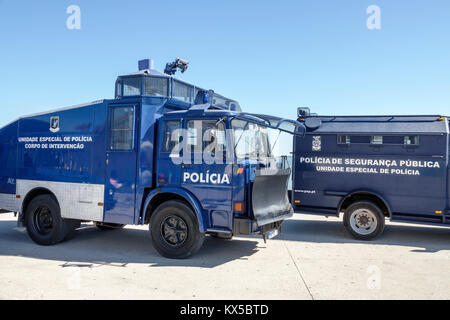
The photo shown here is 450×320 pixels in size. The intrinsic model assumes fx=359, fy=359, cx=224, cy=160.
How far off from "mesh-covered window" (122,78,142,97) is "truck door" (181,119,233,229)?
139cm

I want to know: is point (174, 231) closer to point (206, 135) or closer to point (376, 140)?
point (206, 135)

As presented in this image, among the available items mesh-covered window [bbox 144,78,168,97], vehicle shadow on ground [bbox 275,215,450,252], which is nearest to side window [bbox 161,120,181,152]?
mesh-covered window [bbox 144,78,168,97]

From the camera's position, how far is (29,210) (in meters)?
8.38

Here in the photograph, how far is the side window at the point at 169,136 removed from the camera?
22.7 ft

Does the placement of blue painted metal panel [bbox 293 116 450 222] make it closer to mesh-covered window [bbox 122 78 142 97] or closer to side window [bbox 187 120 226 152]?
side window [bbox 187 120 226 152]

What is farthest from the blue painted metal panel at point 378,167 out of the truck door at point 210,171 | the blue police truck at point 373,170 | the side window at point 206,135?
the side window at point 206,135

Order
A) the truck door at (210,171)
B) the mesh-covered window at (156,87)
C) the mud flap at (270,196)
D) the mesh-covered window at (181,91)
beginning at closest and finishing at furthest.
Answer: the truck door at (210,171) → the mud flap at (270,196) → the mesh-covered window at (156,87) → the mesh-covered window at (181,91)

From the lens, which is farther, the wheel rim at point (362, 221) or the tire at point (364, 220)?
the wheel rim at point (362, 221)

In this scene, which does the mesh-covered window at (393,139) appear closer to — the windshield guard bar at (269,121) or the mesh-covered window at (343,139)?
the mesh-covered window at (343,139)

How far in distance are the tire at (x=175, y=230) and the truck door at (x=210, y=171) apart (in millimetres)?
364

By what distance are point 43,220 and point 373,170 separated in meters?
8.08

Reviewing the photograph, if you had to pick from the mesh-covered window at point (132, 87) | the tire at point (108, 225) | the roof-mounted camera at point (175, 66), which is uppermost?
the roof-mounted camera at point (175, 66)
